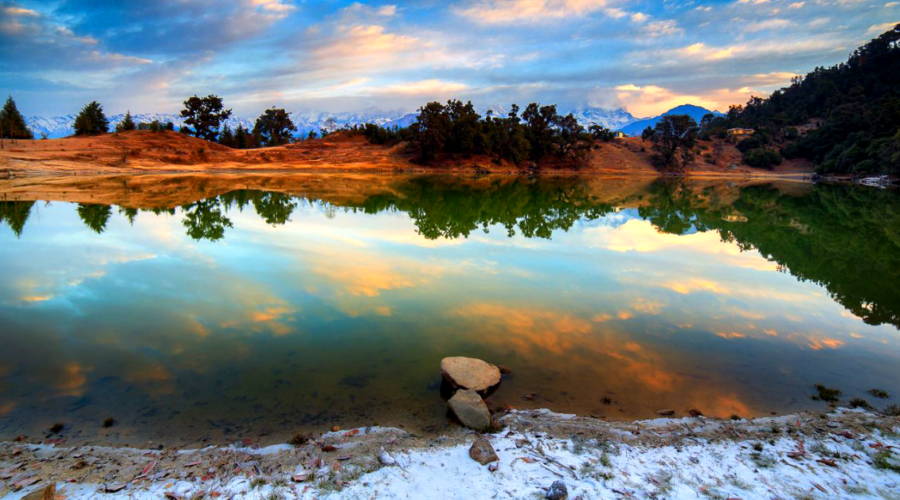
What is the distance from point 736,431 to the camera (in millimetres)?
6355

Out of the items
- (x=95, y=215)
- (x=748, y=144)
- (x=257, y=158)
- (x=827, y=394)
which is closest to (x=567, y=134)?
(x=748, y=144)

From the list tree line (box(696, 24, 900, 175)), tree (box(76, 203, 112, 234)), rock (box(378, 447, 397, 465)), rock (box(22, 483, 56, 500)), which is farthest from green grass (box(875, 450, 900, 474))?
tree line (box(696, 24, 900, 175))

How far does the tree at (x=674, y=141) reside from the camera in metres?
89.1

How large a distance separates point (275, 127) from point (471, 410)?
4126 inches

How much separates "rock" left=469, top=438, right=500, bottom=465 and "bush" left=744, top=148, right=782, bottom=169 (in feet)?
357

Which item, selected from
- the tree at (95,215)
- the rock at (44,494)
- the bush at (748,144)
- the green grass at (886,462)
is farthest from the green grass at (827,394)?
the bush at (748,144)

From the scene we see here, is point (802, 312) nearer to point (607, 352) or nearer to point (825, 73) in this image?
point (607, 352)

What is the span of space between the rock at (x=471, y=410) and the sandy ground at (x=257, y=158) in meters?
56.1

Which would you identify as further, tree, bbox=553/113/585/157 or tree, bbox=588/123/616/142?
tree, bbox=588/123/616/142

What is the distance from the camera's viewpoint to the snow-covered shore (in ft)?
15.9

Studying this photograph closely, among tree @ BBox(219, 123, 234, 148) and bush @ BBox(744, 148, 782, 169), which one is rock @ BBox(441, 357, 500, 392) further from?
bush @ BBox(744, 148, 782, 169)

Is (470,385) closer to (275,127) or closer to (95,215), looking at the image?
(95,215)

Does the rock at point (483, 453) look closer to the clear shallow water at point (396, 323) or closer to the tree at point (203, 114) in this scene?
the clear shallow water at point (396, 323)

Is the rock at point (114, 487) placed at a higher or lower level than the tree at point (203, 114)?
lower
